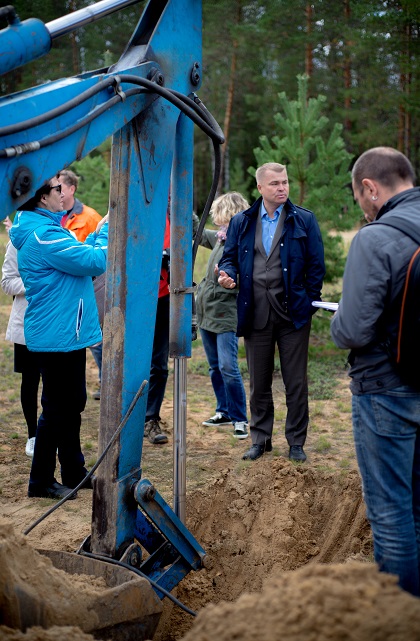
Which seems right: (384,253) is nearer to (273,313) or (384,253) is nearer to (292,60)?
(273,313)

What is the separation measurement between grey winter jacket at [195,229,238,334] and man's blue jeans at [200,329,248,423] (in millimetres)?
95

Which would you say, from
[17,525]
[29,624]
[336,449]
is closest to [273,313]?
[336,449]

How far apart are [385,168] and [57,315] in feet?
8.41

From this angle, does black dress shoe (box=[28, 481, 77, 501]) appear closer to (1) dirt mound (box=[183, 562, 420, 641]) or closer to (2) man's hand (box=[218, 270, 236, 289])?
(2) man's hand (box=[218, 270, 236, 289])

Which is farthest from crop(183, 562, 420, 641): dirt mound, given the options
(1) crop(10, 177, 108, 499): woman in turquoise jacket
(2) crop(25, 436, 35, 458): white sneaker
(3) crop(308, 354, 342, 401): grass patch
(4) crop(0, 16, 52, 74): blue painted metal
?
(3) crop(308, 354, 342, 401): grass patch

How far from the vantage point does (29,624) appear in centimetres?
279

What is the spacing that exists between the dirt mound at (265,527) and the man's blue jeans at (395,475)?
98 cm

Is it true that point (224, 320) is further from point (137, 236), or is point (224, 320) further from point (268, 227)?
point (137, 236)

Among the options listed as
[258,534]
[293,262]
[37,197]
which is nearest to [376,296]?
[258,534]

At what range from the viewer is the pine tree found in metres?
9.88

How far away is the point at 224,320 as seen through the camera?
6.76m

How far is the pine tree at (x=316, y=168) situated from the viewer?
32.4 feet

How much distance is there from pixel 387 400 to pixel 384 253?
2.15ft

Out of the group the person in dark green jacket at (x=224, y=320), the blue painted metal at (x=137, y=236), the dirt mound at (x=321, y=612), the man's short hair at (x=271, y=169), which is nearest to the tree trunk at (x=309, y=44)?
the person in dark green jacket at (x=224, y=320)
